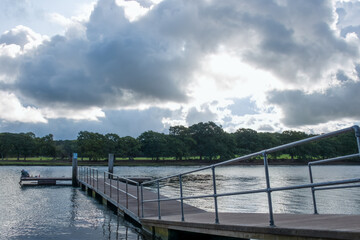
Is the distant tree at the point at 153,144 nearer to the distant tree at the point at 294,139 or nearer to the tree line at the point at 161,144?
the tree line at the point at 161,144

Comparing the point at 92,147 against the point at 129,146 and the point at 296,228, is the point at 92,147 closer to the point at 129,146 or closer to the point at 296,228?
the point at 129,146

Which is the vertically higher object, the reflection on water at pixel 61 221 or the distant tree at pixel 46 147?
the distant tree at pixel 46 147

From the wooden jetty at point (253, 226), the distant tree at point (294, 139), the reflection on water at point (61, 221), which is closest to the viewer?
the wooden jetty at point (253, 226)

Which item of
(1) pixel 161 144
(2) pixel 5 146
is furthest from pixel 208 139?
(2) pixel 5 146

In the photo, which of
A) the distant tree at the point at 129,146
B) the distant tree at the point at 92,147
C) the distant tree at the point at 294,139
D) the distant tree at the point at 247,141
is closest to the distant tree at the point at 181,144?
the distant tree at the point at 129,146

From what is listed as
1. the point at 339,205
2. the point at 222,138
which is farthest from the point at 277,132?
the point at 339,205

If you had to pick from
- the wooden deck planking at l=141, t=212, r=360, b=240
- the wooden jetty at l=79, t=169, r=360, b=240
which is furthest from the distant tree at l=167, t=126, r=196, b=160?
the wooden deck planking at l=141, t=212, r=360, b=240

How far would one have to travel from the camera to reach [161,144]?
348 ft

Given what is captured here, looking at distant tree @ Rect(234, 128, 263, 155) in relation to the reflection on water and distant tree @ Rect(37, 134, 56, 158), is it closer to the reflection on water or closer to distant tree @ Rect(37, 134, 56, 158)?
distant tree @ Rect(37, 134, 56, 158)

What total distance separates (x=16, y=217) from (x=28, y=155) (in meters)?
112

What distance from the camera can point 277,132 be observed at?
13100 cm

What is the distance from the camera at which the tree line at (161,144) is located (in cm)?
10453

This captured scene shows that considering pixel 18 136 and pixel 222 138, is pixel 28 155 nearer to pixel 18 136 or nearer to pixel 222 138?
pixel 18 136

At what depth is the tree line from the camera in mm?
104525
